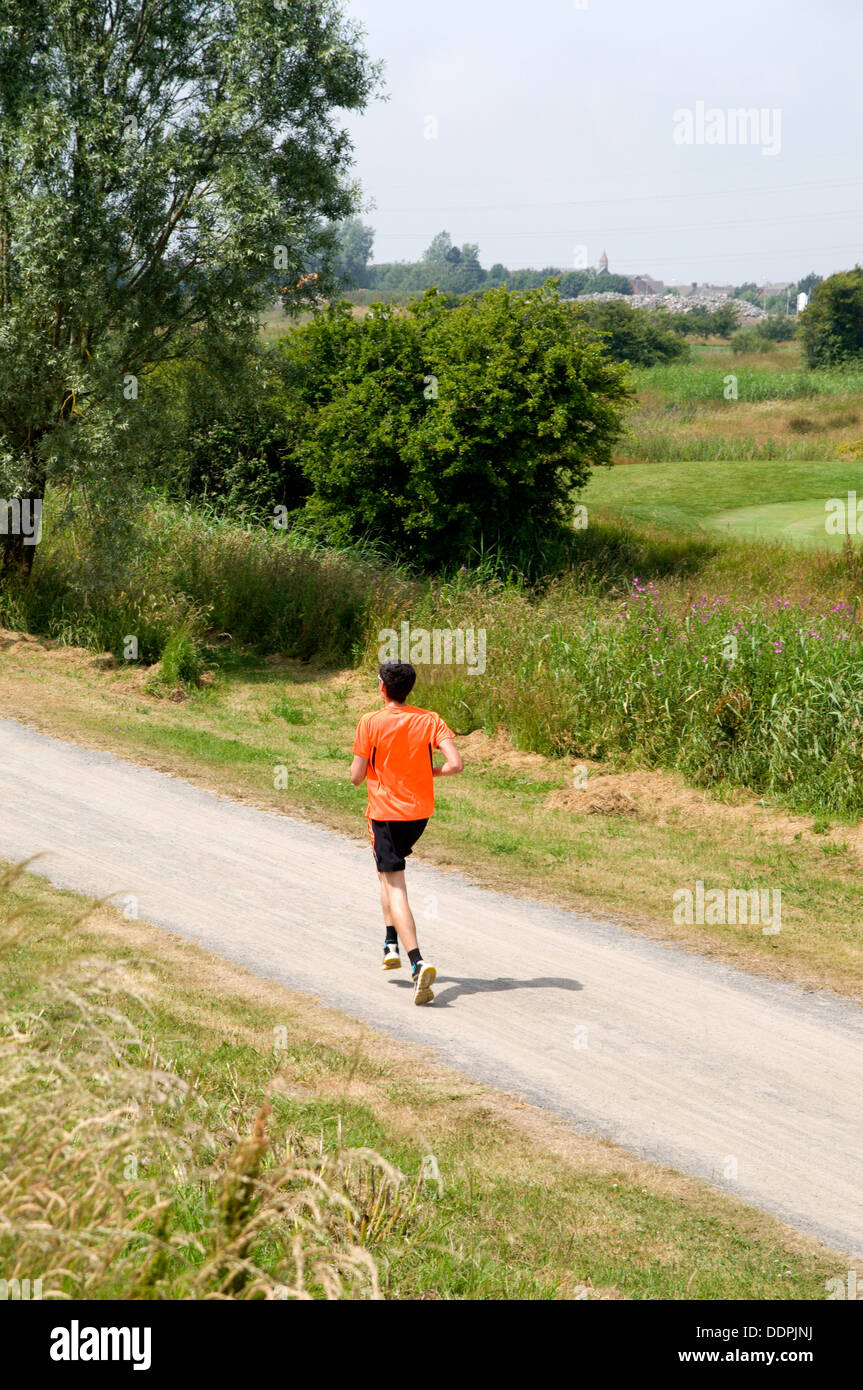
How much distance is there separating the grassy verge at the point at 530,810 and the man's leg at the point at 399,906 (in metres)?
2.02

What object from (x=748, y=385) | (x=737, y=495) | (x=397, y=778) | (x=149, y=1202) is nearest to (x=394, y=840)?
(x=397, y=778)

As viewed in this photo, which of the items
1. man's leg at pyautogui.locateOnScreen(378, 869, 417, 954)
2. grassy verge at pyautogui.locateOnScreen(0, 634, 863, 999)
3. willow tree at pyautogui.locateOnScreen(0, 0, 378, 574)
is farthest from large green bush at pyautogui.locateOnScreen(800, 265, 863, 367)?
man's leg at pyautogui.locateOnScreen(378, 869, 417, 954)

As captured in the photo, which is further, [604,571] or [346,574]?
[604,571]

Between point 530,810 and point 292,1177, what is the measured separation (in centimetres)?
719

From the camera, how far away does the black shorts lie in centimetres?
711

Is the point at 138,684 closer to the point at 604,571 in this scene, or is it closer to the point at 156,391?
the point at 156,391

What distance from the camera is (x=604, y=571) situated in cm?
2181

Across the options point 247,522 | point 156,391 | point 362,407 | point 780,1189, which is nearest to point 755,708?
point 780,1189

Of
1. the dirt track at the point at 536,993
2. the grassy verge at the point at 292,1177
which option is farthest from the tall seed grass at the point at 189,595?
the grassy verge at the point at 292,1177

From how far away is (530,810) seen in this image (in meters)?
11.1

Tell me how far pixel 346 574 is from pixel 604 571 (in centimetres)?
610

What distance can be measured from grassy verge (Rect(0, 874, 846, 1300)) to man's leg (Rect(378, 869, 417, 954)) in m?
0.69

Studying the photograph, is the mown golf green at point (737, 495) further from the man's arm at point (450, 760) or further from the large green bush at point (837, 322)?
the large green bush at point (837, 322)

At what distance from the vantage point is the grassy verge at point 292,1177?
10.8 ft
